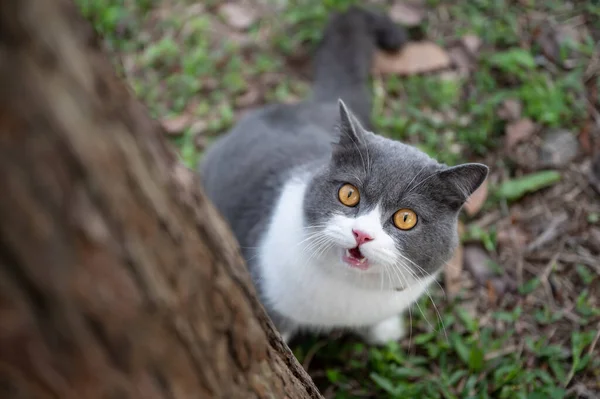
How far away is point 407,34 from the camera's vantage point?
170 inches

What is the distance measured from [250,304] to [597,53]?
149 inches

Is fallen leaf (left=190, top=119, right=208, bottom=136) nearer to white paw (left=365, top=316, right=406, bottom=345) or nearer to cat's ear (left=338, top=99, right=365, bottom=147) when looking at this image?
cat's ear (left=338, top=99, right=365, bottom=147)

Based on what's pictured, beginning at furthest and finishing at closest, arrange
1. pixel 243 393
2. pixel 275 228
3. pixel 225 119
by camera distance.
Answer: pixel 225 119 < pixel 275 228 < pixel 243 393

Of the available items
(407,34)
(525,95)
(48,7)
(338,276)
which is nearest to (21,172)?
(48,7)

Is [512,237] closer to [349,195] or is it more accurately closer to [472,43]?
[349,195]

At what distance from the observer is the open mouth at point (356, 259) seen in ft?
7.06

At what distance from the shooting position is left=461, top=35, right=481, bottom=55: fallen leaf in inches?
164

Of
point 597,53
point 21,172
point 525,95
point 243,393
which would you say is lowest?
point 243,393

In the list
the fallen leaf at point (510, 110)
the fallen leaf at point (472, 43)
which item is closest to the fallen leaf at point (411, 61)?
the fallen leaf at point (472, 43)

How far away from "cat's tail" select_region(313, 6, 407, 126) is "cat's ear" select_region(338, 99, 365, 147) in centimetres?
119

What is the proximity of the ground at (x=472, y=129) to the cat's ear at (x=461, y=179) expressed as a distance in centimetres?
71

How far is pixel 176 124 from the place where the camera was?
4.01 meters

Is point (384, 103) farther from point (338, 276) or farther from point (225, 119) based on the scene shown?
point (338, 276)

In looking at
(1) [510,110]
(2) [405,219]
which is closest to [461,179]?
(2) [405,219]
